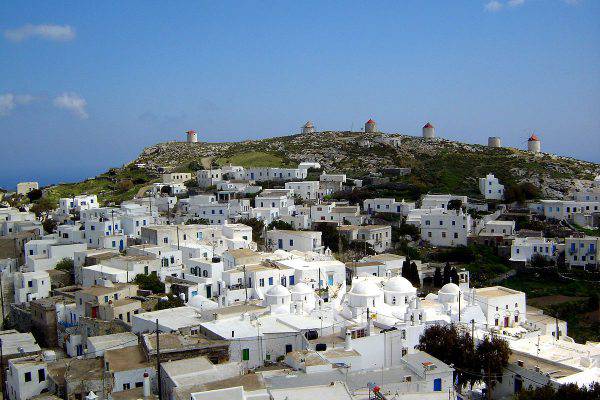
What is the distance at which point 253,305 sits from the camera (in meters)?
26.1

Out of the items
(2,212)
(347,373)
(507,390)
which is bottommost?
(507,390)

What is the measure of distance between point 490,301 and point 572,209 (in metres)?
25.8

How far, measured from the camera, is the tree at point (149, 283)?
29859 mm

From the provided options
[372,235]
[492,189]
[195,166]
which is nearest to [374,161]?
[492,189]

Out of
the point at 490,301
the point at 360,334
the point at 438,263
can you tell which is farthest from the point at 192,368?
the point at 438,263

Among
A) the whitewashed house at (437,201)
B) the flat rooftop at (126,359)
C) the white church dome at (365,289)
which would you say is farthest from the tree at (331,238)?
the flat rooftop at (126,359)

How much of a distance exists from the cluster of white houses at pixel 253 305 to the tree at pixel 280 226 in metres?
0.71

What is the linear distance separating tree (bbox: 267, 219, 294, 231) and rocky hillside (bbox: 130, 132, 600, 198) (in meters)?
18.0

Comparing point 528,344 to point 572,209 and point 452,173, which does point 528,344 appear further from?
point 452,173

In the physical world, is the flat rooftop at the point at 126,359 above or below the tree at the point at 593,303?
above

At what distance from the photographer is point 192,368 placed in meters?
17.4

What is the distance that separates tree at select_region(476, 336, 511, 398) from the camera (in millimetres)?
21438

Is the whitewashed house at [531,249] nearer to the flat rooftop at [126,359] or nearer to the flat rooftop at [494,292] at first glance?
the flat rooftop at [494,292]

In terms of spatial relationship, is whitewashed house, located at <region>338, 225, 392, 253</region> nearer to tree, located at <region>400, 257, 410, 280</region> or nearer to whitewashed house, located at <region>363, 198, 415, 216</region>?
whitewashed house, located at <region>363, 198, 415, 216</region>
